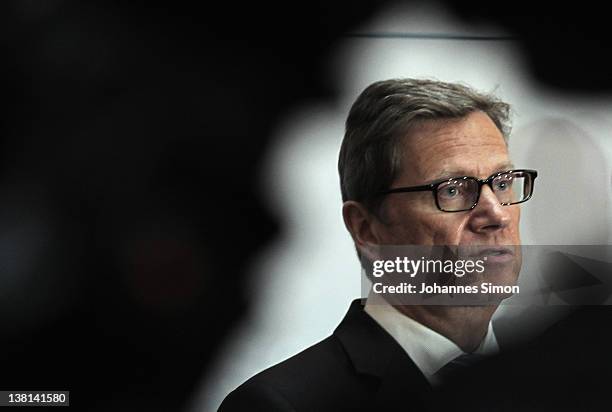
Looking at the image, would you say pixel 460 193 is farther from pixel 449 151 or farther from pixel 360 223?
pixel 360 223

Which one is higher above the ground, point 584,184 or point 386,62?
point 386,62

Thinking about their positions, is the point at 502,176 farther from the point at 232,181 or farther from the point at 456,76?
the point at 232,181

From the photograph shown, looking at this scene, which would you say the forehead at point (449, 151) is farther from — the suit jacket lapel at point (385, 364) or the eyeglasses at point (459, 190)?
the suit jacket lapel at point (385, 364)

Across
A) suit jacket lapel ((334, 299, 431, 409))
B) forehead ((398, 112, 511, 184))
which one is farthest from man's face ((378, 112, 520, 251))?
suit jacket lapel ((334, 299, 431, 409))

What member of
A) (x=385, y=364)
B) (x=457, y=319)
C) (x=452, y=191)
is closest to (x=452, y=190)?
(x=452, y=191)

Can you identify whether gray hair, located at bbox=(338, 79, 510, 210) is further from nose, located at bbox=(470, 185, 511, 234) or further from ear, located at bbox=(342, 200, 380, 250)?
nose, located at bbox=(470, 185, 511, 234)

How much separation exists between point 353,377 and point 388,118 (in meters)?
0.94

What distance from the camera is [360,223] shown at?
2.77 m

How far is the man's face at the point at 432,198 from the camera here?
2.68 m

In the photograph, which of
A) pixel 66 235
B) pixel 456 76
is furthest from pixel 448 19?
pixel 66 235

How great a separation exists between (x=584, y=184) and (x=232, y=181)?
1.29m

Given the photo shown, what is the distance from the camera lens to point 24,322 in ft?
9.32

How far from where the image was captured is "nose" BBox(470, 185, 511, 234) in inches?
105

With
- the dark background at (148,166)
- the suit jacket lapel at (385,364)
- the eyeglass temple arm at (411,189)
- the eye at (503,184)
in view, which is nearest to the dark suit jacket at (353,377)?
the suit jacket lapel at (385,364)
